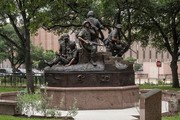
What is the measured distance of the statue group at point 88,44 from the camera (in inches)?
623

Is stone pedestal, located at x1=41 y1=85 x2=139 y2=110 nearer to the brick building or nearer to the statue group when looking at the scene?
the statue group

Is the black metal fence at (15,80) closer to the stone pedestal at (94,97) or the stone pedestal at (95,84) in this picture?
the stone pedestal at (95,84)

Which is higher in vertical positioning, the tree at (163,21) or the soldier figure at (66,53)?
the tree at (163,21)

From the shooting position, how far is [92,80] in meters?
15.6

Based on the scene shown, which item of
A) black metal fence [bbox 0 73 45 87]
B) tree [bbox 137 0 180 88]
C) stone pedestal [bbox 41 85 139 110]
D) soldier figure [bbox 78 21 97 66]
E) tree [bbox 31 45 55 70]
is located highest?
tree [bbox 137 0 180 88]

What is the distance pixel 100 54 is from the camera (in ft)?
52.8

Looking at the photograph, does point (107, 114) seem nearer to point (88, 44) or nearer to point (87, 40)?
point (88, 44)

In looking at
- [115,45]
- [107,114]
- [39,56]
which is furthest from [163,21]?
[39,56]

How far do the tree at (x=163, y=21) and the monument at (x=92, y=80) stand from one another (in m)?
14.0

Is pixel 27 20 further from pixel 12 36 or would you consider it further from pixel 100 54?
pixel 12 36

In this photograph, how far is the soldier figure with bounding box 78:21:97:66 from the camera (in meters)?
15.7

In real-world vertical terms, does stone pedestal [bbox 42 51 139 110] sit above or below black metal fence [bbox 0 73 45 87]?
above

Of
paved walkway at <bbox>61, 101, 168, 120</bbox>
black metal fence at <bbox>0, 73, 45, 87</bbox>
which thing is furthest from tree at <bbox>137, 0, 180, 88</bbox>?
paved walkway at <bbox>61, 101, 168, 120</bbox>

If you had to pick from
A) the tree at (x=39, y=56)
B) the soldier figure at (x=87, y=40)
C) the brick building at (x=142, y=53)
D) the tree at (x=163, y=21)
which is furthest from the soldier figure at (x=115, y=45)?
the tree at (x=39, y=56)
